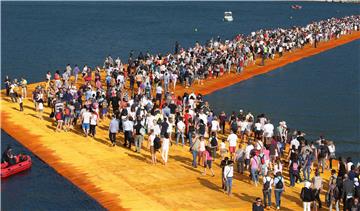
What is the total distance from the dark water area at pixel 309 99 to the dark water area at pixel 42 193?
13.3 meters

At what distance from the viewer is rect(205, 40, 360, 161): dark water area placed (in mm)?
34344

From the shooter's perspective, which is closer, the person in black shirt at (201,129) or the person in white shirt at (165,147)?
the person in white shirt at (165,147)

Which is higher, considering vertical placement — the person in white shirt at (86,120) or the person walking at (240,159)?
the person in white shirt at (86,120)

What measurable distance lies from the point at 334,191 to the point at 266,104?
1944 centimetres

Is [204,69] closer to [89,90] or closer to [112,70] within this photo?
[112,70]

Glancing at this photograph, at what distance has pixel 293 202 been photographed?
22.0 meters

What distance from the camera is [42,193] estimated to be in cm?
2308

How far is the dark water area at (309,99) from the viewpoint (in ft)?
113

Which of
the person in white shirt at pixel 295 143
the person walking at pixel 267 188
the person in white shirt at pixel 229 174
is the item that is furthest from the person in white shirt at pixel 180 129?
the person walking at pixel 267 188

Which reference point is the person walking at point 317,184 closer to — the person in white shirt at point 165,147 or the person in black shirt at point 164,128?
the person in white shirt at point 165,147

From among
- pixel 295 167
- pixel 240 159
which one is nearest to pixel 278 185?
pixel 295 167

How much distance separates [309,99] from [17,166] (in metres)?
A: 23.1

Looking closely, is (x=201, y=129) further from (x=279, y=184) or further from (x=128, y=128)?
(x=279, y=184)

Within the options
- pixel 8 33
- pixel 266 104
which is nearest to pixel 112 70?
pixel 266 104
